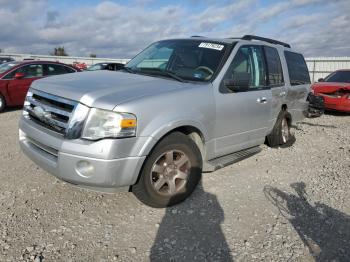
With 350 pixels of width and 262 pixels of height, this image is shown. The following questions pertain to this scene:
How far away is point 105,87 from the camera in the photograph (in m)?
3.76

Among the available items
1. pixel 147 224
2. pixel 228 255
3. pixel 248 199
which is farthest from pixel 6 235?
pixel 248 199

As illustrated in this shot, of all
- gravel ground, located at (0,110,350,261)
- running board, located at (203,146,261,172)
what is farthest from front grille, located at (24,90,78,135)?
running board, located at (203,146,261,172)

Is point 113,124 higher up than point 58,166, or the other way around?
point 113,124

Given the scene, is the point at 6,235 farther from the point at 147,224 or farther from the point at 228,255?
the point at 228,255

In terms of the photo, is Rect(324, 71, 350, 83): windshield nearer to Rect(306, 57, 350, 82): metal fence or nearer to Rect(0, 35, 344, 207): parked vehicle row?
Rect(0, 35, 344, 207): parked vehicle row

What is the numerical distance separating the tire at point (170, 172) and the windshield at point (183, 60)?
3.27 ft

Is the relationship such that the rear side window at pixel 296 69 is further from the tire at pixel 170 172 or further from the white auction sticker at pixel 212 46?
the tire at pixel 170 172

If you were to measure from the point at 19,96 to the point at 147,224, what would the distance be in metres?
8.18

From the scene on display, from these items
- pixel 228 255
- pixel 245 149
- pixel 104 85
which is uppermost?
pixel 104 85

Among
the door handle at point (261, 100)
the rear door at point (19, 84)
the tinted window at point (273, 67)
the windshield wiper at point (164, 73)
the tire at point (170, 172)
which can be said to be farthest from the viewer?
the rear door at point (19, 84)

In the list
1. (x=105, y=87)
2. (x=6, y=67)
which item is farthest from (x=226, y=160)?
(x=6, y=67)

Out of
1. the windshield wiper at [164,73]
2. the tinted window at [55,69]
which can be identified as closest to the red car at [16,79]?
the tinted window at [55,69]

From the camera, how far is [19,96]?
34.0ft

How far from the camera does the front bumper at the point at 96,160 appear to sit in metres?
A: 3.33
